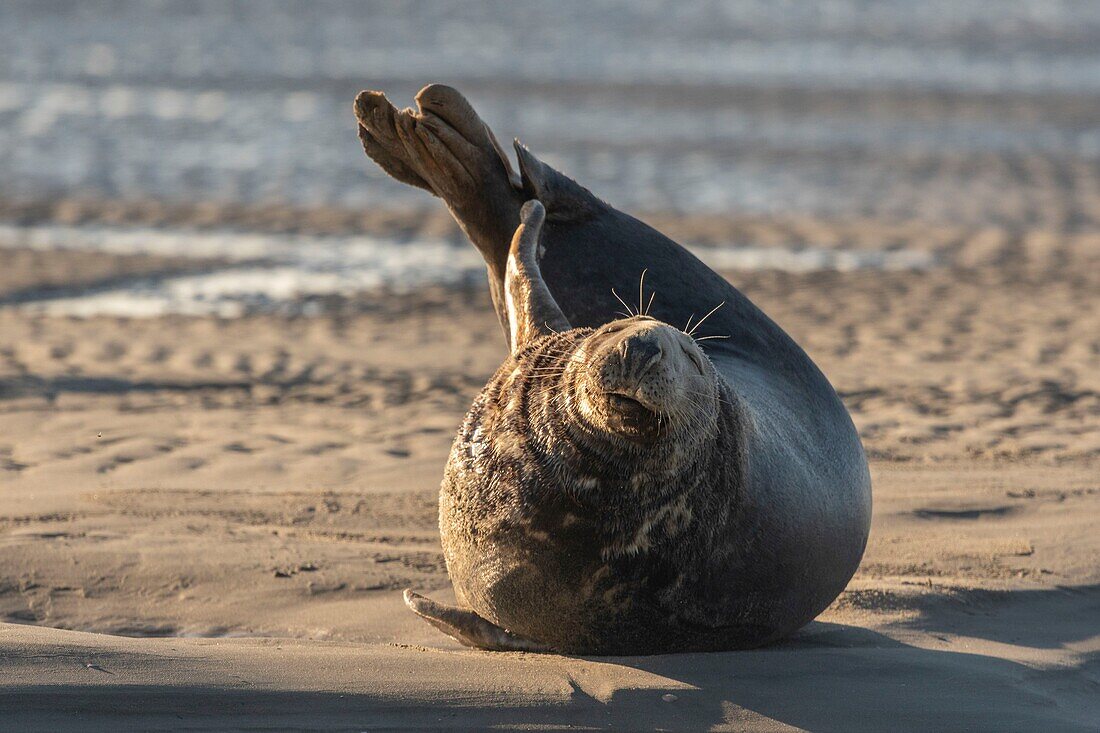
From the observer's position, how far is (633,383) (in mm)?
3297

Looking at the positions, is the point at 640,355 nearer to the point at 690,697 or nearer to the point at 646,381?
the point at 646,381

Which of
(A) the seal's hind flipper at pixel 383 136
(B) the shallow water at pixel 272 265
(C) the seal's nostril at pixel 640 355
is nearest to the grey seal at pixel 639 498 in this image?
(C) the seal's nostril at pixel 640 355

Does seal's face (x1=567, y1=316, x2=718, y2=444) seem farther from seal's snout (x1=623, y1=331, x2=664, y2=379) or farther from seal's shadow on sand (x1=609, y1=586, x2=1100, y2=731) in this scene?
seal's shadow on sand (x1=609, y1=586, x2=1100, y2=731)

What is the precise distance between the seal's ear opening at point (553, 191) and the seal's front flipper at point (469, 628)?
6.22 ft

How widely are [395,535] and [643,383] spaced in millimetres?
2251

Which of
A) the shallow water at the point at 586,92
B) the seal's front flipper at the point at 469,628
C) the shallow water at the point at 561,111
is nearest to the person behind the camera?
the seal's front flipper at the point at 469,628

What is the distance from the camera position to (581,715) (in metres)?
3.48

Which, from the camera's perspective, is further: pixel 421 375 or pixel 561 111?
pixel 561 111

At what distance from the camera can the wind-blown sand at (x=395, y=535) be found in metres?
3.54

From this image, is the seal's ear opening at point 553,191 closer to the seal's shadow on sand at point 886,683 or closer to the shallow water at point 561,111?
the seal's shadow on sand at point 886,683

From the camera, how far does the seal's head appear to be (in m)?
3.30

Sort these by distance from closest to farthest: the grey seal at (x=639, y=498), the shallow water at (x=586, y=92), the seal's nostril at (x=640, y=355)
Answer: the seal's nostril at (x=640, y=355) → the grey seal at (x=639, y=498) → the shallow water at (x=586, y=92)

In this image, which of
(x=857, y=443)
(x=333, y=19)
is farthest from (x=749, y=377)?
(x=333, y=19)

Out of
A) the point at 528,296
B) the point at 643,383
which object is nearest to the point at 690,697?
the point at 643,383
